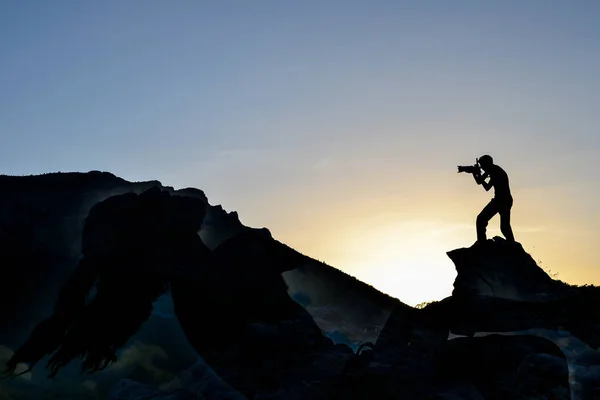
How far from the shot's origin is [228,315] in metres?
16.3

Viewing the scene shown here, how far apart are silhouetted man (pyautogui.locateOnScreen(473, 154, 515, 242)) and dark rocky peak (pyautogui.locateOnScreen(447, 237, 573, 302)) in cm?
28

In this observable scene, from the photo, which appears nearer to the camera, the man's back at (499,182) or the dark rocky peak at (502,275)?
the dark rocky peak at (502,275)

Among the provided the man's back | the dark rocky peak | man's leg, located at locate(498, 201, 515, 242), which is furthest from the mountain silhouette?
the man's back

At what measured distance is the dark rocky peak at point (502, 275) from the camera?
14.6 meters

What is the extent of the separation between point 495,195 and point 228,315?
23.1 feet

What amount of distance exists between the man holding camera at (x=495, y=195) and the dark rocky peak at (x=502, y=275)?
276 millimetres

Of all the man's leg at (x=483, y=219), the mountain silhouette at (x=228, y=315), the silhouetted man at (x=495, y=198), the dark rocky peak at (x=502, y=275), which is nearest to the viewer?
the mountain silhouette at (x=228, y=315)

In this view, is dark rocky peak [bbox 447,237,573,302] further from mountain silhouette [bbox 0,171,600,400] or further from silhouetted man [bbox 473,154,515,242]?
silhouetted man [bbox 473,154,515,242]

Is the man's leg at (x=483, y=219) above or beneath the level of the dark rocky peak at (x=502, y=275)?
above

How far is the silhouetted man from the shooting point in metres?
14.8

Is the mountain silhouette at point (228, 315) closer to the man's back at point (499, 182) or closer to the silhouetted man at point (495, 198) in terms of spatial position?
the silhouetted man at point (495, 198)

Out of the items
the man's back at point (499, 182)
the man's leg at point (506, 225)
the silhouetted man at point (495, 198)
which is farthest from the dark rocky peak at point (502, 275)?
the man's back at point (499, 182)

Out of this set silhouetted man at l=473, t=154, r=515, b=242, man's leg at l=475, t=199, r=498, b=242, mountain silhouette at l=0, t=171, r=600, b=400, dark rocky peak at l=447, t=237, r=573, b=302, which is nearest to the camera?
mountain silhouette at l=0, t=171, r=600, b=400

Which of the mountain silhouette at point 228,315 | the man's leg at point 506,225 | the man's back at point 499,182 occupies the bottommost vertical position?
the mountain silhouette at point 228,315
